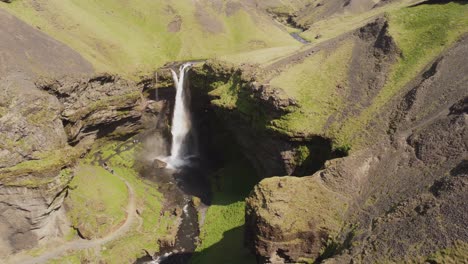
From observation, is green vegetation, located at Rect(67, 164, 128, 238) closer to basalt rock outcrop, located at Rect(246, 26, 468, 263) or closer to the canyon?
the canyon

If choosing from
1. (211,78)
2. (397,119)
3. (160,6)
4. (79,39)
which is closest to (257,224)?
(397,119)

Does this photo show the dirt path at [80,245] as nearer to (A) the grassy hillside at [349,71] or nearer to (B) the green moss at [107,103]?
(B) the green moss at [107,103]

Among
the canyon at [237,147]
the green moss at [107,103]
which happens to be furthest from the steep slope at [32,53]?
the green moss at [107,103]

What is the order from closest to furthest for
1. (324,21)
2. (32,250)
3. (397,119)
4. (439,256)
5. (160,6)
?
(439,256) < (397,119) < (32,250) < (160,6) < (324,21)

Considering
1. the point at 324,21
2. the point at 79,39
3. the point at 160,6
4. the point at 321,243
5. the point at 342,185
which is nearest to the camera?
the point at 321,243

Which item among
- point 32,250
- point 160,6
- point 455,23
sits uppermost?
point 160,6

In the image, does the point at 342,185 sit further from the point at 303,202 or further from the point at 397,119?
the point at 397,119

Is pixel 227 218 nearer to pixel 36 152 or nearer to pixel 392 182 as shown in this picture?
pixel 392 182
